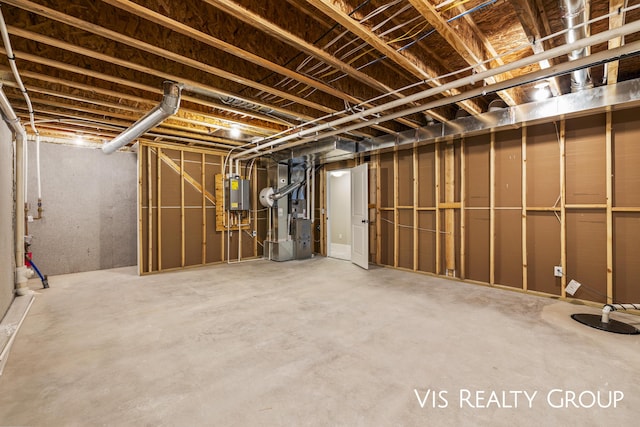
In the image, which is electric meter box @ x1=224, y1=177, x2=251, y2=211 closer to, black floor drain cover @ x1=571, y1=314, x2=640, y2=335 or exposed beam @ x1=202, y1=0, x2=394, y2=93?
exposed beam @ x1=202, y1=0, x2=394, y2=93

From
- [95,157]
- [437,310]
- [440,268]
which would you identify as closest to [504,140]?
[440,268]

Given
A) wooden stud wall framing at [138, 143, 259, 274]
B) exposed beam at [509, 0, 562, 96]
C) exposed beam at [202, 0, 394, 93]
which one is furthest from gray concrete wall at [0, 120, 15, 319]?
exposed beam at [509, 0, 562, 96]

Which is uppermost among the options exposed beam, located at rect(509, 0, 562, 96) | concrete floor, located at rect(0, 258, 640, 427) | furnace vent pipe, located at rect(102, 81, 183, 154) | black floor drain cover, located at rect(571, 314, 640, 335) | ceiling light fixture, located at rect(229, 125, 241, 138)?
ceiling light fixture, located at rect(229, 125, 241, 138)

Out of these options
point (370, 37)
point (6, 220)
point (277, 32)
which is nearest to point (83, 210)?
point (6, 220)

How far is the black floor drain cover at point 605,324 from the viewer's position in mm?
2592

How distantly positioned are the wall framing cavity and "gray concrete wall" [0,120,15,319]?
209 inches

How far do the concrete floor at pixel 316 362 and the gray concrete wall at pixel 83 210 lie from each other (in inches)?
80.6

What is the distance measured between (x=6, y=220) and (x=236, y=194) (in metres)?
3.39

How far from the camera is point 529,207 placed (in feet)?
12.6

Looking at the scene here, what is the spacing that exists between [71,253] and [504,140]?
7.51 metres

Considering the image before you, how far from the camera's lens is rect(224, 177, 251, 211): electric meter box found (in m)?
6.03

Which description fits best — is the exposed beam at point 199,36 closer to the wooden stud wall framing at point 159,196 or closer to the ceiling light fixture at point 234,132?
the ceiling light fixture at point 234,132

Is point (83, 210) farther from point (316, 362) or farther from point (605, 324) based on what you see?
point (605, 324)

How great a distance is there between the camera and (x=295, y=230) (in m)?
6.42
